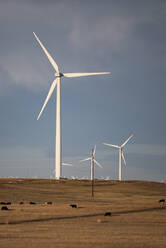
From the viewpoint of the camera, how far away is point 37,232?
2611 centimetres

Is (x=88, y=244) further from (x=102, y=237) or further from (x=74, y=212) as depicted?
(x=74, y=212)

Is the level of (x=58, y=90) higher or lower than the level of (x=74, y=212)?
higher

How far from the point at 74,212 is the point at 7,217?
27.9 feet

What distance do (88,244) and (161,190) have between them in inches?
3773

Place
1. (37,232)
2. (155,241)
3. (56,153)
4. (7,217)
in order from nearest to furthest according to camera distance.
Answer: (155,241), (37,232), (7,217), (56,153)

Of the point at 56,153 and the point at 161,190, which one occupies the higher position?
the point at 56,153

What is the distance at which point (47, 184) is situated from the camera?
109 metres

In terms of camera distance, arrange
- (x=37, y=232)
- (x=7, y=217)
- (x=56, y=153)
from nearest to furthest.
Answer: (x=37, y=232)
(x=7, y=217)
(x=56, y=153)

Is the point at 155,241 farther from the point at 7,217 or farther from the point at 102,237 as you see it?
the point at 7,217

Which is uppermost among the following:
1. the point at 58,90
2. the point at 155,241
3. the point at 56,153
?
the point at 58,90

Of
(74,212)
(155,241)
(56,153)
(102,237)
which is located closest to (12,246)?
(102,237)

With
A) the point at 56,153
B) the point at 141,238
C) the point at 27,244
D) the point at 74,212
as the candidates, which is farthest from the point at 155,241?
the point at 56,153

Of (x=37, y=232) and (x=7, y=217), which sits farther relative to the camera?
(x=7, y=217)

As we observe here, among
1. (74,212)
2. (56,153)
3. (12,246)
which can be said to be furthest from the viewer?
(56,153)
